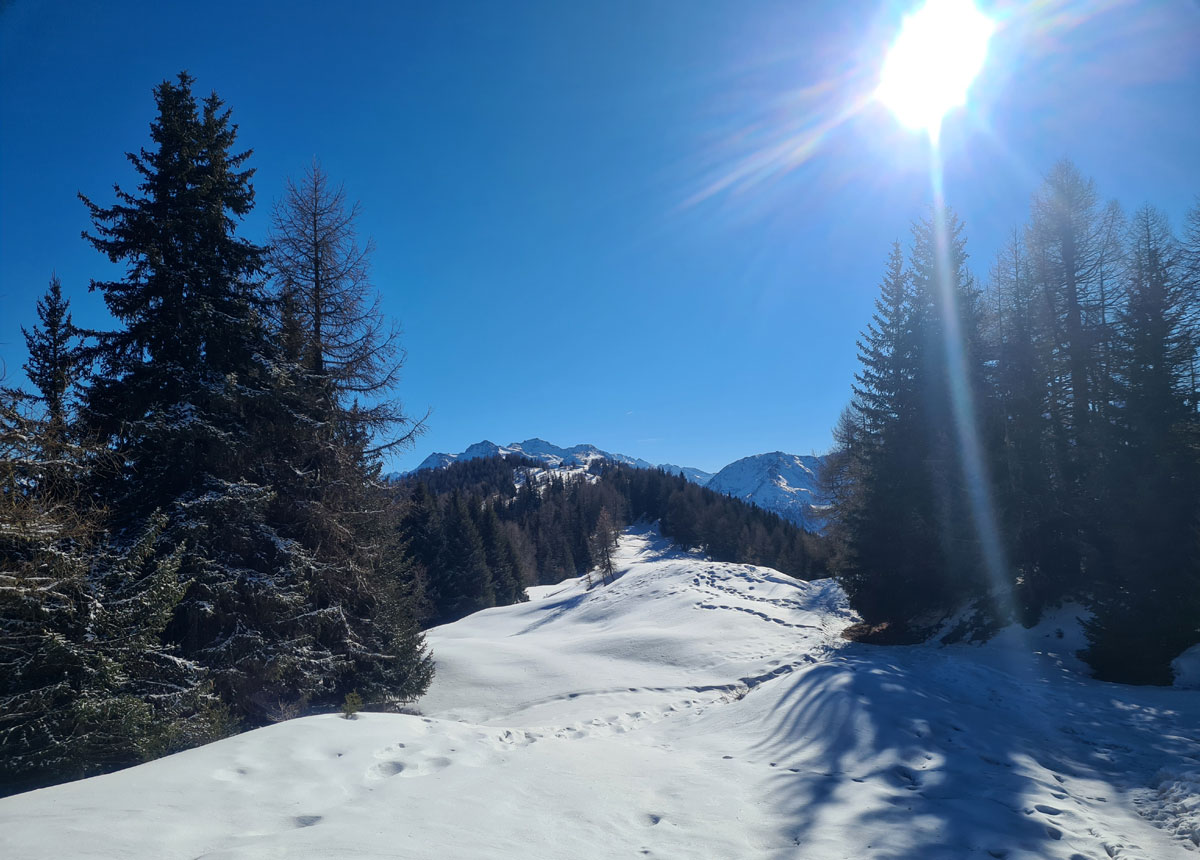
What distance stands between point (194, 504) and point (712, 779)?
9218 mm

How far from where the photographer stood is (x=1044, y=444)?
587 inches

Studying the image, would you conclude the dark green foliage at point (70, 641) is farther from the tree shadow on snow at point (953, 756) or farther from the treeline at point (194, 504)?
the tree shadow on snow at point (953, 756)

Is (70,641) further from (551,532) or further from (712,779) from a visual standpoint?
(551,532)

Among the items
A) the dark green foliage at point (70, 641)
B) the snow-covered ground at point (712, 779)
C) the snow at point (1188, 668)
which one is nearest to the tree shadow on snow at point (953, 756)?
the snow-covered ground at point (712, 779)

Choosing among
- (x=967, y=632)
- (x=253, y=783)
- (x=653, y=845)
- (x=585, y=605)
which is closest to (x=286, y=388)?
(x=253, y=783)

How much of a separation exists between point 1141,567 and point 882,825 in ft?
35.1

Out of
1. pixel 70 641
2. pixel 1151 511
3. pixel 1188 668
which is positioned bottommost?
pixel 1188 668

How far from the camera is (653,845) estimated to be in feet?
14.8

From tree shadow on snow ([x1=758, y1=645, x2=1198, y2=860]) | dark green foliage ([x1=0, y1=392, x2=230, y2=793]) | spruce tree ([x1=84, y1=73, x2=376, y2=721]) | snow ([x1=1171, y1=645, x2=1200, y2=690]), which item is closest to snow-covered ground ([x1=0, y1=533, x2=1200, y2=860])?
tree shadow on snow ([x1=758, y1=645, x2=1198, y2=860])

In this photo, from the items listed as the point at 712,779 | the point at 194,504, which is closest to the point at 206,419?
the point at 194,504

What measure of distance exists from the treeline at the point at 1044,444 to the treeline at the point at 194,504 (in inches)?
546

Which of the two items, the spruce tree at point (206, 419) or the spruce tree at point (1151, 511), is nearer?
the spruce tree at point (206, 419)

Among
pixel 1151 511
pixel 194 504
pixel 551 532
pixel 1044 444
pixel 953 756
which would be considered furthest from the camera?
pixel 551 532

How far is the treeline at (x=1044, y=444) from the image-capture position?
36.6 ft
